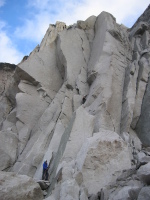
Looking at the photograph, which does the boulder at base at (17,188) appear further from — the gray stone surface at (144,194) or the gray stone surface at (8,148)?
the gray stone surface at (8,148)

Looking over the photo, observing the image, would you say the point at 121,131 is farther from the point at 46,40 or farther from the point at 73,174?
the point at 46,40

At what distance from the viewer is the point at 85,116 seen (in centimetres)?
1545

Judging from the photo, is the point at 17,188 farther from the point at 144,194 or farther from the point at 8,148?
the point at 8,148

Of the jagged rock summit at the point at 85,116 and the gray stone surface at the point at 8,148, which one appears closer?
the jagged rock summit at the point at 85,116

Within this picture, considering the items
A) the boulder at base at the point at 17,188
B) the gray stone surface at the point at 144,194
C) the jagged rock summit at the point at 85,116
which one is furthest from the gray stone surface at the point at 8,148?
the gray stone surface at the point at 144,194

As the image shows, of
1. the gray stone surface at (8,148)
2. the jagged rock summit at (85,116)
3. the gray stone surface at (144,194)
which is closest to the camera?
the gray stone surface at (144,194)

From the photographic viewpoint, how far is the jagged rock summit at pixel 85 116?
10802mm

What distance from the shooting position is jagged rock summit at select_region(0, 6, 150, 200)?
10.8 metres

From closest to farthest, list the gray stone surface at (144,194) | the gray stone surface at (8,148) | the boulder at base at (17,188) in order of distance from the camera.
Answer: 1. the gray stone surface at (144,194)
2. the boulder at base at (17,188)
3. the gray stone surface at (8,148)

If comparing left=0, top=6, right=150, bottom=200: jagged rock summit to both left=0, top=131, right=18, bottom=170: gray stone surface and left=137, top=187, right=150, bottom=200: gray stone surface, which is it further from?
left=137, top=187, right=150, bottom=200: gray stone surface

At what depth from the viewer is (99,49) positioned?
2294 centimetres

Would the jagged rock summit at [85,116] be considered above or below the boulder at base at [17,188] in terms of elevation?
above

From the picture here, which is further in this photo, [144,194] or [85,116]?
[85,116]

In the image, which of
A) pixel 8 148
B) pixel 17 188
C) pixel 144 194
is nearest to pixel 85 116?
pixel 8 148
